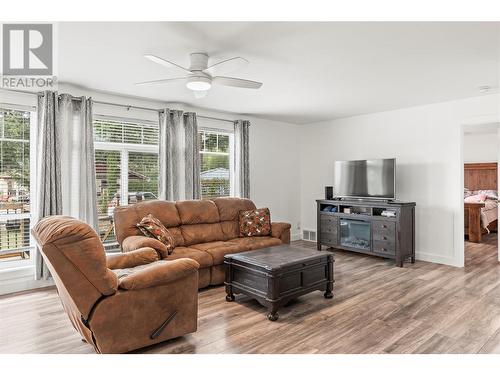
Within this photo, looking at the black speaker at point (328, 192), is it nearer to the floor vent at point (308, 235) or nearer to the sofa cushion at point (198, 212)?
the floor vent at point (308, 235)

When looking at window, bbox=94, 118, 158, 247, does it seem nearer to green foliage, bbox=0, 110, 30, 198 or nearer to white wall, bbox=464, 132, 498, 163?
green foliage, bbox=0, 110, 30, 198

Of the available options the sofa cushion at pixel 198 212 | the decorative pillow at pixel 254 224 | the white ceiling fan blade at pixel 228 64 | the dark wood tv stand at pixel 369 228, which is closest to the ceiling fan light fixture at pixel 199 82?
the white ceiling fan blade at pixel 228 64

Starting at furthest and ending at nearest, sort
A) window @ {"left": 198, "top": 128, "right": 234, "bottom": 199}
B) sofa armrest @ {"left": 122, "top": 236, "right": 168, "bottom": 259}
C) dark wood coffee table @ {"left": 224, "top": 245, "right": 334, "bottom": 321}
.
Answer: window @ {"left": 198, "top": 128, "right": 234, "bottom": 199} → sofa armrest @ {"left": 122, "top": 236, "right": 168, "bottom": 259} → dark wood coffee table @ {"left": 224, "top": 245, "right": 334, "bottom": 321}

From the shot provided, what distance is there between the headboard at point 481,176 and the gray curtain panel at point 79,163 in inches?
346

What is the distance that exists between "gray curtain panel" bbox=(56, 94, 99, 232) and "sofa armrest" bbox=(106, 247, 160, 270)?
1.60 m

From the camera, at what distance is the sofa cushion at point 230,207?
4.85 metres

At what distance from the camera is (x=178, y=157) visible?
16.9 ft

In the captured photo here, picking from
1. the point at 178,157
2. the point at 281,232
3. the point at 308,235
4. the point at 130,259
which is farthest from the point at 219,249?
the point at 308,235

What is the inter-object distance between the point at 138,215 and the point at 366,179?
367 cm

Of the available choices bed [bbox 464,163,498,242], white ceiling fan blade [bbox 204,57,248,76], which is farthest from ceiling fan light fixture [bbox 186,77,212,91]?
bed [bbox 464,163,498,242]

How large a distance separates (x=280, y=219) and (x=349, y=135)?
214 centimetres

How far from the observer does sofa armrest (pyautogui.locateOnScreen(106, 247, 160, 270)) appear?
113 inches
